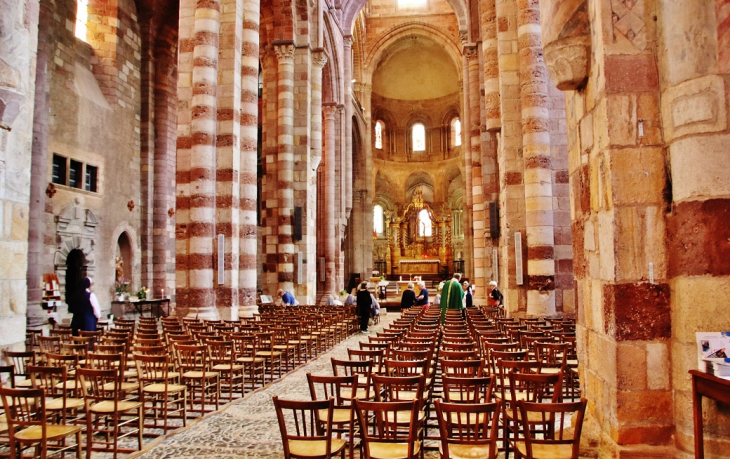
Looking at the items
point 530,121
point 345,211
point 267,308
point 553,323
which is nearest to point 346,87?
point 345,211

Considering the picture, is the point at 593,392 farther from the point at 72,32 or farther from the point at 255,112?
the point at 72,32

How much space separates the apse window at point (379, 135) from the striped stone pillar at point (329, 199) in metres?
14.4

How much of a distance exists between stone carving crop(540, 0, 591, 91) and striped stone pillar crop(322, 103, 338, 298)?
22.0 metres

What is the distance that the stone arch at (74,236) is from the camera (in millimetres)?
18125

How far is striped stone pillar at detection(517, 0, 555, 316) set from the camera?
13148mm

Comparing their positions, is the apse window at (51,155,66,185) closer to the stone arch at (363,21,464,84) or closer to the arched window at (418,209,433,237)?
the stone arch at (363,21,464,84)

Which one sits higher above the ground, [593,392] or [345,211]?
[345,211]

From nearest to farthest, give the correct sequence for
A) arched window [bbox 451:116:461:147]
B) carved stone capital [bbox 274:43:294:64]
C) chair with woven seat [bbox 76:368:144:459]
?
chair with woven seat [bbox 76:368:144:459] → carved stone capital [bbox 274:43:294:64] → arched window [bbox 451:116:461:147]

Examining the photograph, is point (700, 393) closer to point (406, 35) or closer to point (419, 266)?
point (419, 266)

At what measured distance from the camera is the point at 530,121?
43.6ft

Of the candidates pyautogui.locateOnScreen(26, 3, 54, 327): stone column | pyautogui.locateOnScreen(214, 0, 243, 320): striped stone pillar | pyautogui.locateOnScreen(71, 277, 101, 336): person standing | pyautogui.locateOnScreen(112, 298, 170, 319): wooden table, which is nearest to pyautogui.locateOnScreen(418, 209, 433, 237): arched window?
pyautogui.locateOnScreen(112, 298, 170, 319): wooden table

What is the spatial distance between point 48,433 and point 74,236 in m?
15.5

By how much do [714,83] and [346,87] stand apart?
28582 mm

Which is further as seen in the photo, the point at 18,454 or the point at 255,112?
the point at 255,112
